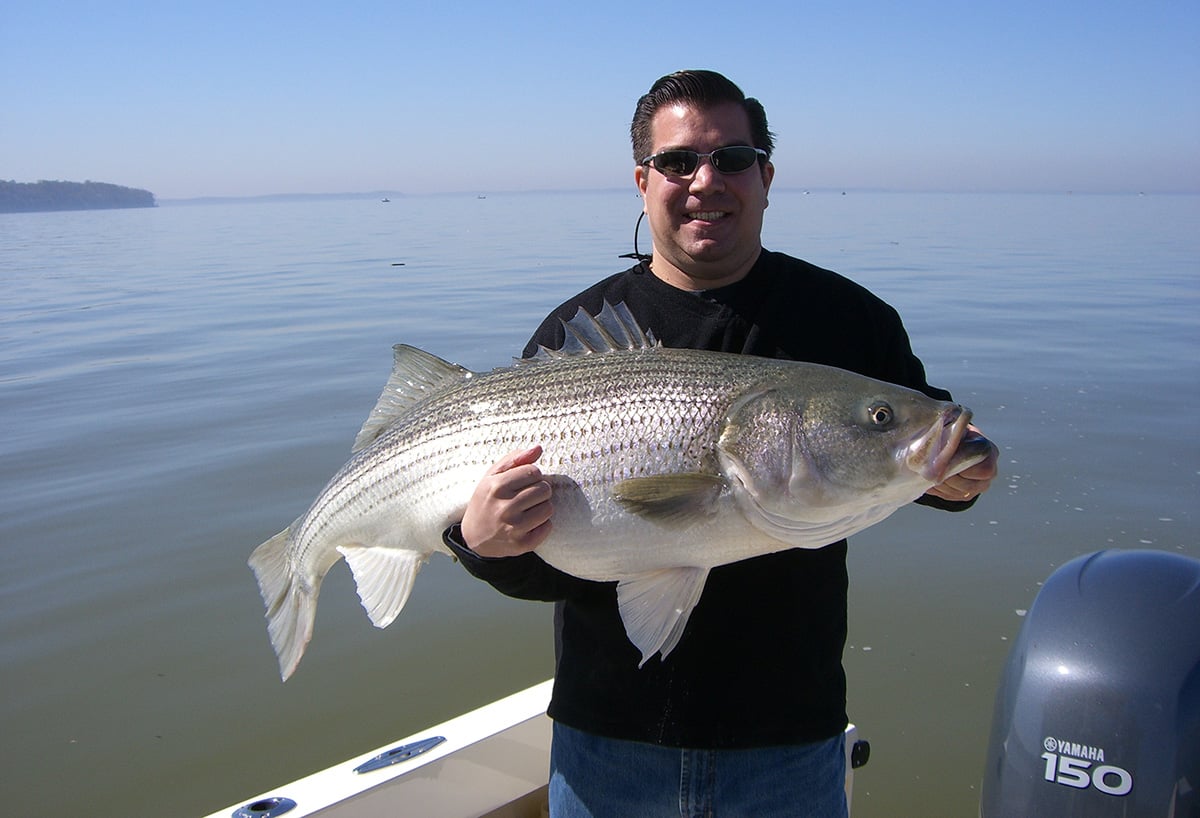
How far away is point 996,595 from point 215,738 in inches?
216

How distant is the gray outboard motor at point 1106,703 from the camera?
2.86 meters

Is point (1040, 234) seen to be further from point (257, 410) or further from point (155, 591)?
point (155, 591)

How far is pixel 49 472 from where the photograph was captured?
9203mm

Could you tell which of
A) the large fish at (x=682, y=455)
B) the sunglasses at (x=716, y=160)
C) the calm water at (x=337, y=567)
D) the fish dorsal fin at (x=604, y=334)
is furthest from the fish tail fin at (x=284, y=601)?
the calm water at (x=337, y=567)

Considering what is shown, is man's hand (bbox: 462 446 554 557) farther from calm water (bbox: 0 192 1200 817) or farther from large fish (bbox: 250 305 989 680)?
calm water (bbox: 0 192 1200 817)

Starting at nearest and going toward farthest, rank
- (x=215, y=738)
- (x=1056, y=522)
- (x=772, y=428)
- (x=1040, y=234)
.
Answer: (x=772, y=428) → (x=215, y=738) → (x=1056, y=522) → (x=1040, y=234)

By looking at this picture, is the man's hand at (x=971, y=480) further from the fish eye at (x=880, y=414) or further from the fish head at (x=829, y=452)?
the fish eye at (x=880, y=414)

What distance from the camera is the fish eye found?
2504 mm

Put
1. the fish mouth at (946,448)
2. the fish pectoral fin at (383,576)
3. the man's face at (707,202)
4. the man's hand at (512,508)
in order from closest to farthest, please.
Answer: the fish mouth at (946,448) → the man's hand at (512,508) → the man's face at (707,202) → the fish pectoral fin at (383,576)

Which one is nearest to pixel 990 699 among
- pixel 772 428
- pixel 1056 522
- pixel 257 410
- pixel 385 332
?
pixel 1056 522

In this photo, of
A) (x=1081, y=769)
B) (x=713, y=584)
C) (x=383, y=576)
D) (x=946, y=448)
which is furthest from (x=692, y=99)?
(x=1081, y=769)

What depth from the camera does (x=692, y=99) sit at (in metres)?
2.83

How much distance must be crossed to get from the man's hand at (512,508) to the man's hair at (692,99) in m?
1.18

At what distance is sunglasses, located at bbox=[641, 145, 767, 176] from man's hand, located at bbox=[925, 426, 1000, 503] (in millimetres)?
1076
